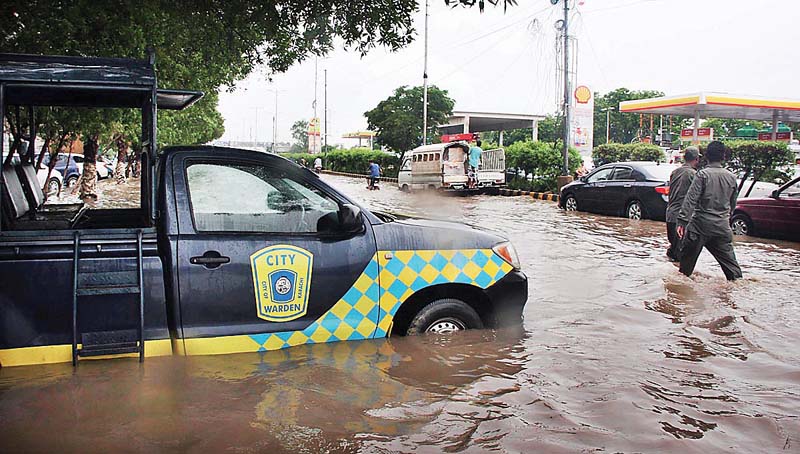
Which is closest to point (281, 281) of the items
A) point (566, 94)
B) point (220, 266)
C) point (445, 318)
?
point (220, 266)

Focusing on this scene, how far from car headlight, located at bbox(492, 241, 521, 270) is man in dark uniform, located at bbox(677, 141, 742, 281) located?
3721mm

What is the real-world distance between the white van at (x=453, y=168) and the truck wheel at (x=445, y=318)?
72.6 ft

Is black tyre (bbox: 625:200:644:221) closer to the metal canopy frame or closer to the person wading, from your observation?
the metal canopy frame

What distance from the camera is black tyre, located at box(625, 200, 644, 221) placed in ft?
52.9

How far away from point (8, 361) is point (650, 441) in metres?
3.71

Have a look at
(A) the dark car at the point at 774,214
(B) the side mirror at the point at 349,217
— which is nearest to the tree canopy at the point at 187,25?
(B) the side mirror at the point at 349,217

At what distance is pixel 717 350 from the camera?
5.56 meters

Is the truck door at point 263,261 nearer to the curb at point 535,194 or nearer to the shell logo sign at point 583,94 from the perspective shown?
the curb at point 535,194

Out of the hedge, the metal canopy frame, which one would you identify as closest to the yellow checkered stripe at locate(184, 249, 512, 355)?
the metal canopy frame

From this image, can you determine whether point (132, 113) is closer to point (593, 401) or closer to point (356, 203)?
point (356, 203)

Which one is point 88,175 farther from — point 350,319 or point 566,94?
point 350,319

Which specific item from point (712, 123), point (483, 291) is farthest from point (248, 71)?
point (712, 123)

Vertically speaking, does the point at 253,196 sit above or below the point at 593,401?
above

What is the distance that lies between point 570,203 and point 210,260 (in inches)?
627
